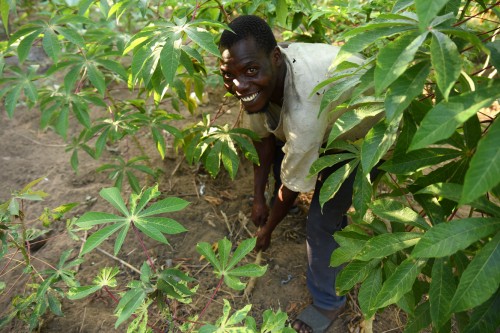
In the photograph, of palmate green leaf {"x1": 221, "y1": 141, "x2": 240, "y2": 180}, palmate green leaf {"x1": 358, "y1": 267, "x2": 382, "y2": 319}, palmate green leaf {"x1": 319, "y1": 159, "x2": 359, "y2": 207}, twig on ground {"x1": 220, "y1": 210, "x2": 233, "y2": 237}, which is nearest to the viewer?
palmate green leaf {"x1": 358, "y1": 267, "x2": 382, "y2": 319}

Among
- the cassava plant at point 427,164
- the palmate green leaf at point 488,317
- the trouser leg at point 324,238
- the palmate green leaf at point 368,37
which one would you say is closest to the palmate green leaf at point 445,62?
the cassava plant at point 427,164

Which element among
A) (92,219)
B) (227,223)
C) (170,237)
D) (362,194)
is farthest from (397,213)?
(170,237)

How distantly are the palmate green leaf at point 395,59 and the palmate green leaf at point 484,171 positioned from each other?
7.9 inches

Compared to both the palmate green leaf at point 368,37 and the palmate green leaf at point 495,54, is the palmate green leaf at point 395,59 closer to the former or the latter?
the palmate green leaf at point 368,37

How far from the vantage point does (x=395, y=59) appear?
0.79m

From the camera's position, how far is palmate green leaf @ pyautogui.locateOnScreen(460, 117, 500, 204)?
0.64 m

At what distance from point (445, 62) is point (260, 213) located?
4.29 ft

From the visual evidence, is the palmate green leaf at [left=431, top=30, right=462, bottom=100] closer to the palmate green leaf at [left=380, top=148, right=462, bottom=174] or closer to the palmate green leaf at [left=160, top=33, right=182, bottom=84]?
the palmate green leaf at [left=380, top=148, right=462, bottom=174]

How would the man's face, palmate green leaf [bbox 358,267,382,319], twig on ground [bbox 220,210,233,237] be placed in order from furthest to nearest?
twig on ground [bbox 220,210,233,237]
the man's face
palmate green leaf [bbox 358,267,382,319]

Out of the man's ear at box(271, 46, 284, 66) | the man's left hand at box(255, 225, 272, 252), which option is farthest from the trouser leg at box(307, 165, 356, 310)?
the man's ear at box(271, 46, 284, 66)

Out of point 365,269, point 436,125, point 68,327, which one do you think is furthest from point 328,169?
point 68,327

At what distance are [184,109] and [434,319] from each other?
2.38 metres

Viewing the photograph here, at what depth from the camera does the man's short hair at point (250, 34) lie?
1384 millimetres

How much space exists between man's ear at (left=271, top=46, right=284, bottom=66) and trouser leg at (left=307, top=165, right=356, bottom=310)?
0.48 metres
